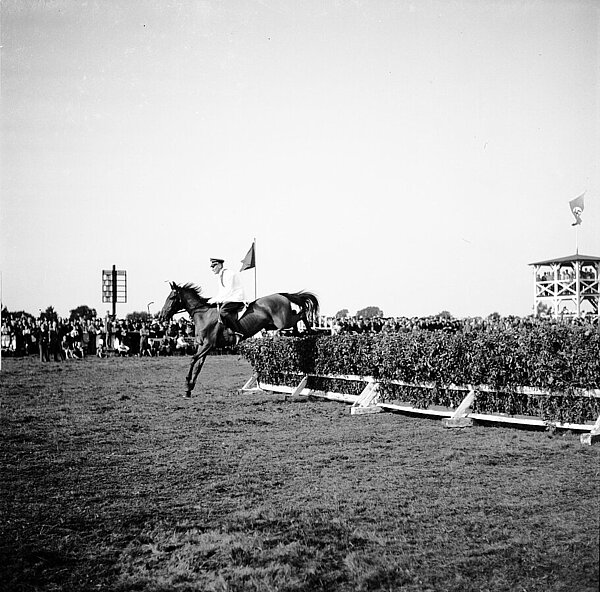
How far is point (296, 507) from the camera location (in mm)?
5969

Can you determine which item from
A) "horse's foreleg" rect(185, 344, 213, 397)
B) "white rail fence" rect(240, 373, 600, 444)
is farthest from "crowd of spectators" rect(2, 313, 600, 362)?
"white rail fence" rect(240, 373, 600, 444)

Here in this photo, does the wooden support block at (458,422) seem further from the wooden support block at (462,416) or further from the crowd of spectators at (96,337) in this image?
the crowd of spectators at (96,337)

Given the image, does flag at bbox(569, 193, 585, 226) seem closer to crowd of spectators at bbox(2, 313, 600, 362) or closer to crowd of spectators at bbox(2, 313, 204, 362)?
crowd of spectators at bbox(2, 313, 600, 362)

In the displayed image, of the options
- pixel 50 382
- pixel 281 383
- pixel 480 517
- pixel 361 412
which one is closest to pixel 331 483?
pixel 480 517

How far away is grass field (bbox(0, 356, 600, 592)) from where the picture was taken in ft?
14.9

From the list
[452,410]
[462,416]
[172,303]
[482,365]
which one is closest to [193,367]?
[172,303]

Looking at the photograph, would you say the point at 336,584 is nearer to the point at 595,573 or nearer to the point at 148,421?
the point at 595,573

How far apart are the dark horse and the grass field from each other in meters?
4.58

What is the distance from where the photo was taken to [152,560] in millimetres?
4879

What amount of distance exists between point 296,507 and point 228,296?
9699 millimetres

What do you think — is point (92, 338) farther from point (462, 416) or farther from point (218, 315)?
point (462, 416)

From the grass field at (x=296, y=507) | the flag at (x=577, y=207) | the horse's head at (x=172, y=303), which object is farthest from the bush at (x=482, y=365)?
the flag at (x=577, y=207)

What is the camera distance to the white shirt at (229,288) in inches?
605

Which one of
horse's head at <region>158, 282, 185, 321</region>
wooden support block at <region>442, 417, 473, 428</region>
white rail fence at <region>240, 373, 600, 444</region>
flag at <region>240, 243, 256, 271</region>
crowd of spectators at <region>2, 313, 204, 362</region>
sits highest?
flag at <region>240, 243, 256, 271</region>
